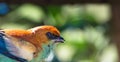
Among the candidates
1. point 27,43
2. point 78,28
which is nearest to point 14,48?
point 27,43

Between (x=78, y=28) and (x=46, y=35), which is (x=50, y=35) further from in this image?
(x=78, y=28)

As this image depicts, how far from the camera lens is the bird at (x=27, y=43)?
0.39 m

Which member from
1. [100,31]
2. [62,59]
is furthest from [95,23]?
[62,59]

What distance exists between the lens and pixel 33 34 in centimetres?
40

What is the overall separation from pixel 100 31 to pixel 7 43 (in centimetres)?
173

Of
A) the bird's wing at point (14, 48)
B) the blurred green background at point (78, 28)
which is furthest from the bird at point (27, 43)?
the blurred green background at point (78, 28)

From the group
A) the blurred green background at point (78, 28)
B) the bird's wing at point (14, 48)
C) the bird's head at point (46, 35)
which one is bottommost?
the bird's wing at point (14, 48)

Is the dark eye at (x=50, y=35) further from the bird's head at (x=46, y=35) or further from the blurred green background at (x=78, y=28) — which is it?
the blurred green background at (x=78, y=28)

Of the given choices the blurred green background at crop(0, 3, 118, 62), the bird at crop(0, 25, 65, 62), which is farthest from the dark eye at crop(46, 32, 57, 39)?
the blurred green background at crop(0, 3, 118, 62)

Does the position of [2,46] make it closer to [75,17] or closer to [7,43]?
[7,43]

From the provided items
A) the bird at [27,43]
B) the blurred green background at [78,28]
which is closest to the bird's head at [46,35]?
the bird at [27,43]

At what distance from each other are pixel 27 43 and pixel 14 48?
0.02 m

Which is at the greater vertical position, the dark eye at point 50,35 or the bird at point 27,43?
the dark eye at point 50,35

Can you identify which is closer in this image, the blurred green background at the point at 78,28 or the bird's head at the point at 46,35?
the bird's head at the point at 46,35
